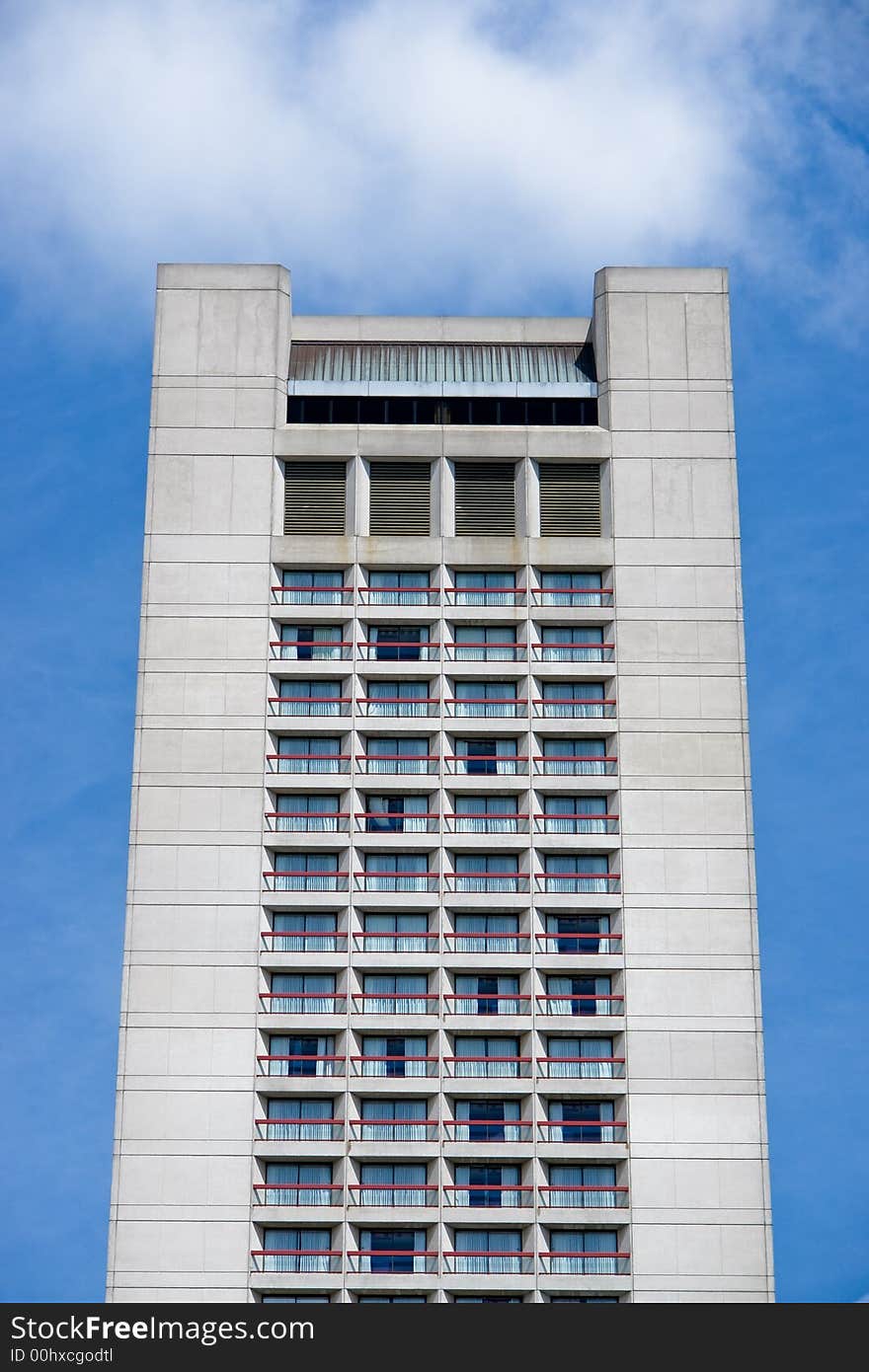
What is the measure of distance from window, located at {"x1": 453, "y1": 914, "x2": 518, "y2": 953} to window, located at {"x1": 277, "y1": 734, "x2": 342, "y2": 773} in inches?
369

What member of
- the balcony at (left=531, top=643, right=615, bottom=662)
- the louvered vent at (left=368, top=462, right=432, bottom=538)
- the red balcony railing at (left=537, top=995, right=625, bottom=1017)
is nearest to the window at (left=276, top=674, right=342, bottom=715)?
the louvered vent at (left=368, top=462, right=432, bottom=538)

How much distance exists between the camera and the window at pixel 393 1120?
106250 mm

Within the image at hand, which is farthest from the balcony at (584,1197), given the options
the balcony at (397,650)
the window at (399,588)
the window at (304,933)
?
the window at (399,588)

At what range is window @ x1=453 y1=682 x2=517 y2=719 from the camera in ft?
376

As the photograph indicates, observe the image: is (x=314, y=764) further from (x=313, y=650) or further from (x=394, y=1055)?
(x=394, y=1055)

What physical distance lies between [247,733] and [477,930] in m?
14.0

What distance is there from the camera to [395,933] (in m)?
111

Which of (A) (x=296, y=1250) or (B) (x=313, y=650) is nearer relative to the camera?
(A) (x=296, y=1250)

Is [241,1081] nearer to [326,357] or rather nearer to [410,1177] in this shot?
[410,1177]

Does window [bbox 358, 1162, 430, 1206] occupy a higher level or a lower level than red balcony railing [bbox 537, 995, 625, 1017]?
lower

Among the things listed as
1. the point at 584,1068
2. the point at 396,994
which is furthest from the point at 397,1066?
the point at 584,1068

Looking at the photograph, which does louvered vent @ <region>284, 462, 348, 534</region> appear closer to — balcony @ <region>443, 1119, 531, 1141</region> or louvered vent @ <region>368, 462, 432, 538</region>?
louvered vent @ <region>368, 462, 432, 538</region>

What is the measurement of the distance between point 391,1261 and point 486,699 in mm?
26619
